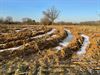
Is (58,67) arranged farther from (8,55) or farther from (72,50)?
(72,50)

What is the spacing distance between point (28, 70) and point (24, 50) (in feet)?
16.1

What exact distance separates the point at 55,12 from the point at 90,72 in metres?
55.7

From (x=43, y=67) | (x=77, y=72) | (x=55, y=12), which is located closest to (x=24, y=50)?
(x=43, y=67)

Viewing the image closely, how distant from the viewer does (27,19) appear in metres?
54.0

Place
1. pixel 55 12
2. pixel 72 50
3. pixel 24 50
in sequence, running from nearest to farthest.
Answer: pixel 24 50
pixel 72 50
pixel 55 12

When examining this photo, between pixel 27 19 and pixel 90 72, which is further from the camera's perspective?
pixel 27 19

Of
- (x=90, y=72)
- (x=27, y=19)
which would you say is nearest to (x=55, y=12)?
(x=27, y=19)

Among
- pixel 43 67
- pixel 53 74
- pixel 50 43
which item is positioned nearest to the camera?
pixel 53 74

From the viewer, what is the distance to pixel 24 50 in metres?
11.5

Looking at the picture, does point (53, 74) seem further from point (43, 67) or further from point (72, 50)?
point (72, 50)

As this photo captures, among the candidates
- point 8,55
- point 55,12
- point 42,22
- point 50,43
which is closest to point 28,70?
point 8,55

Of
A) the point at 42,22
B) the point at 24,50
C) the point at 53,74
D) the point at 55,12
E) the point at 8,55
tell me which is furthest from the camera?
the point at 55,12

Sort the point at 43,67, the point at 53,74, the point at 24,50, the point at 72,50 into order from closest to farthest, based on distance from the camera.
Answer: the point at 53,74 < the point at 43,67 < the point at 24,50 < the point at 72,50

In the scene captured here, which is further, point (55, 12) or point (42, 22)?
point (55, 12)
